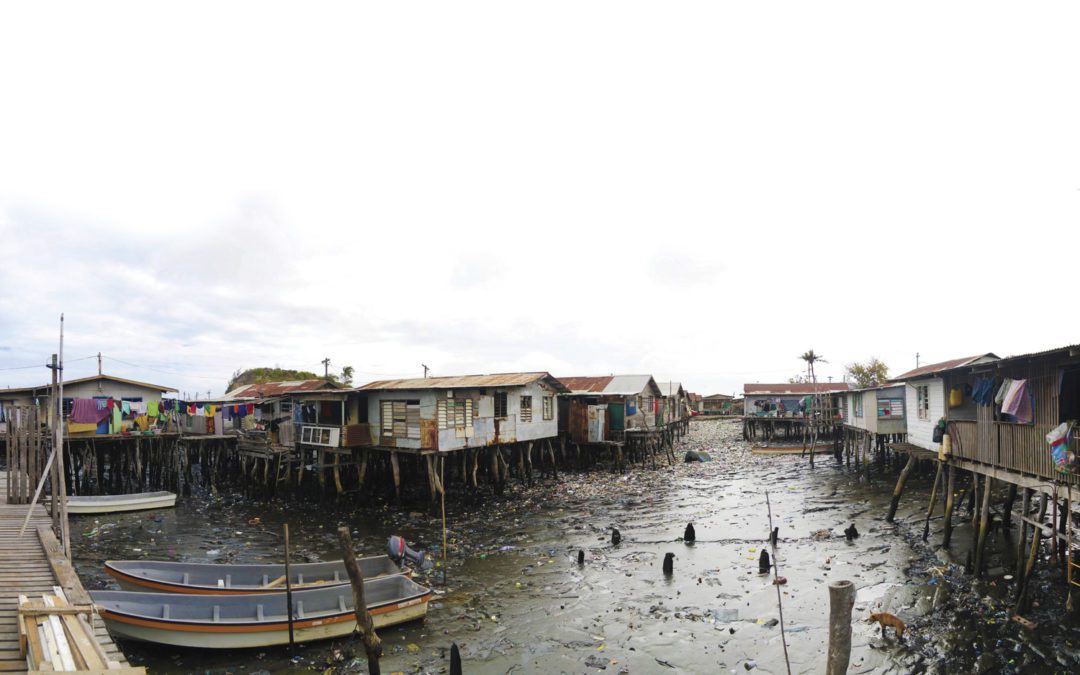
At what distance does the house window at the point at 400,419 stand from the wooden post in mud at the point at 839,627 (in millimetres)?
19826

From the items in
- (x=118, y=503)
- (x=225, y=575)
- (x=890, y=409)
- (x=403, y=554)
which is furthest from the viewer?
(x=890, y=409)

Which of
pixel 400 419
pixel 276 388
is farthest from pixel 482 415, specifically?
pixel 276 388

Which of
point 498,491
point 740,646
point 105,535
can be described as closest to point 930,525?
point 740,646

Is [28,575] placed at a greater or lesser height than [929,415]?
lesser

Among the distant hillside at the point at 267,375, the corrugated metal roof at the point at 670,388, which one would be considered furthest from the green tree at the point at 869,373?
the distant hillside at the point at 267,375

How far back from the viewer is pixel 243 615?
1059 centimetres

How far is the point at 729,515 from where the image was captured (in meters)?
20.4

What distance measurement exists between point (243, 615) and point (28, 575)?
11.5 feet

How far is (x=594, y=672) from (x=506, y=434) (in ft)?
56.8

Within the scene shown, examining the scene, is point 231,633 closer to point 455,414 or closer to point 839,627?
point 839,627

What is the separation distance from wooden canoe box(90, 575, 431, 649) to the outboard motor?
2303 mm

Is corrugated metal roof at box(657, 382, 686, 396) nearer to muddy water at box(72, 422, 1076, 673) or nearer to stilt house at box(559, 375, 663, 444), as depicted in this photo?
stilt house at box(559, 375, 663, 444)

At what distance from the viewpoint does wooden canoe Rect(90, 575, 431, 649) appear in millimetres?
9719

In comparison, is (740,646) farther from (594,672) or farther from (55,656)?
(55,656)
